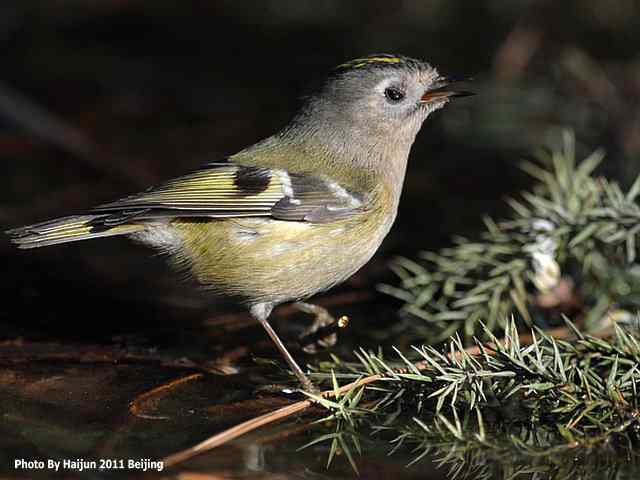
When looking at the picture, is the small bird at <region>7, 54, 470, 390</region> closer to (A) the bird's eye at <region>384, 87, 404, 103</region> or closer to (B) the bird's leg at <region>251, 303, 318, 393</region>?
(B) the bird's leg at <region>251, 303, 318, 393</region>

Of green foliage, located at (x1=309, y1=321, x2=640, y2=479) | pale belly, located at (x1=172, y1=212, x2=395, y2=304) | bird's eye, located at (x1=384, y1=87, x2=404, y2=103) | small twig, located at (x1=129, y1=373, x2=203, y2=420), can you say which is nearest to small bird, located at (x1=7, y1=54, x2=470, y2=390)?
pale belly, located at (x1=172, y1=212, x2=395, y2=304)

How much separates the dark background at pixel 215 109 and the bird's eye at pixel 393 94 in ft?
1.89

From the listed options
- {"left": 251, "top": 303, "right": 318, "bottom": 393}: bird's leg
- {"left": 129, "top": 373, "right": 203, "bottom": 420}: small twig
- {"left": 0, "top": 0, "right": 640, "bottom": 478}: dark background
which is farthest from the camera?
{"left": 0, "top": 0, "right": 640, "bottom": 478}: dark background

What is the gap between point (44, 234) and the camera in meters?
2.42

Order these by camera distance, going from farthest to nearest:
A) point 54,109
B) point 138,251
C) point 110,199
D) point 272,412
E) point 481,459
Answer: point 54,109 < point 110,199 < point 138,251 < point 272,412 < point 481,459

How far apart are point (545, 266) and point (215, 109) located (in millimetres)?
2249

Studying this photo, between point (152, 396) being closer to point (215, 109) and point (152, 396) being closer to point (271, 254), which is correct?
point (271, 254)

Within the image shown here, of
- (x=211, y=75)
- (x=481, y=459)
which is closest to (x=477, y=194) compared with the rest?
(x=211, y=75)

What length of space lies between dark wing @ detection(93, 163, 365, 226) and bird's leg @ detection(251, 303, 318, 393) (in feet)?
0.83

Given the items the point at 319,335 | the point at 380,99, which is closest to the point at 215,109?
the point at 380,99

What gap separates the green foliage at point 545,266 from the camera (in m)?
2.51

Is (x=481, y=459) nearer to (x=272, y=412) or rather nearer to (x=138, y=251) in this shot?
(x=272, y=412)

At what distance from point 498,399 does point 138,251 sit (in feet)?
5.44

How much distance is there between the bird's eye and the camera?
2.85 meters
